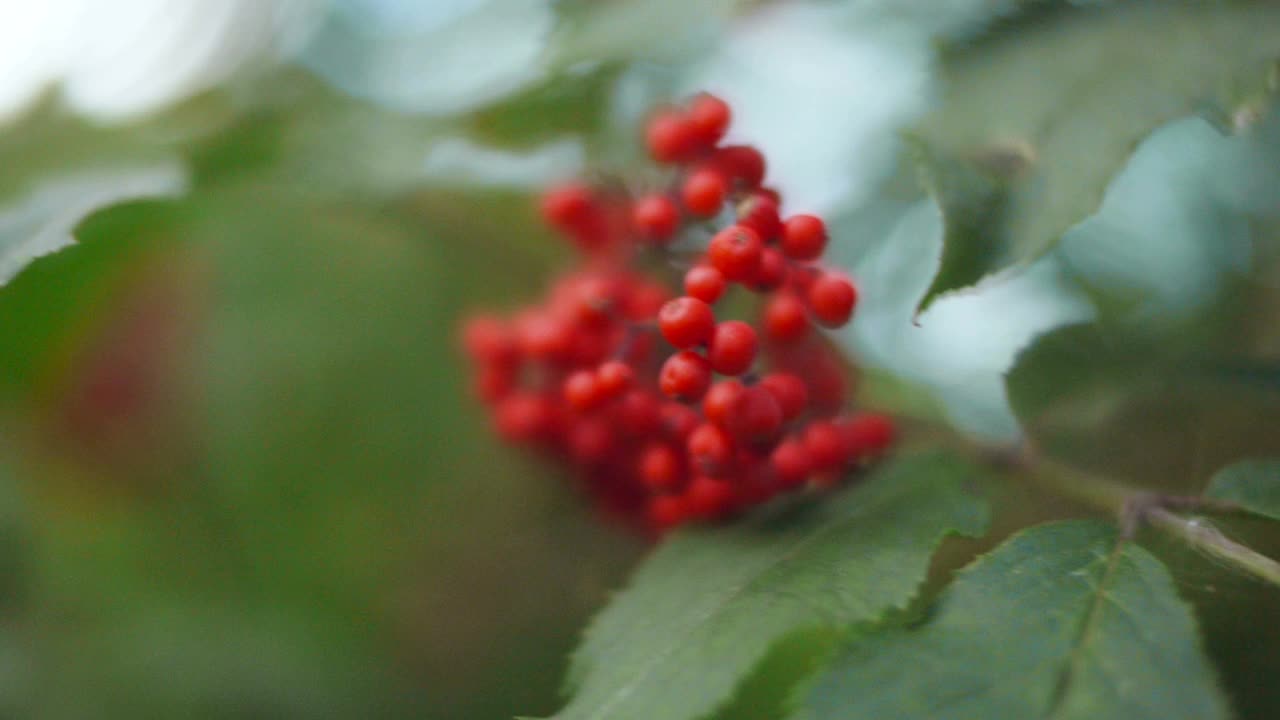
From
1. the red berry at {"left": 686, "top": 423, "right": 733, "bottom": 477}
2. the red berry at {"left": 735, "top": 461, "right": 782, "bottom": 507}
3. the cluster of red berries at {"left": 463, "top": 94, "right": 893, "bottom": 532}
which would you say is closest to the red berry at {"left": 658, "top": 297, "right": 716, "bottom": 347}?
the cluster of red berries at {"left": 463, "top": 94, "right": 893, "bottom": 532}

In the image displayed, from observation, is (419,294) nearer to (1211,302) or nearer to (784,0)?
(784,0)

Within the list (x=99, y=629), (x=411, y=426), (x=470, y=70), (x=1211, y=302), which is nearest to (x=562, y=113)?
(x=470, y=70)

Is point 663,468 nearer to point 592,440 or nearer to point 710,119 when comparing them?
point 592,440

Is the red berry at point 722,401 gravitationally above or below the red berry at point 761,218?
below

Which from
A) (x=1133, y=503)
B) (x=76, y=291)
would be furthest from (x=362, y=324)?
(x=1133, y=503)

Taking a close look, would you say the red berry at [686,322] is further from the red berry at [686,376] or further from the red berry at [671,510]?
the red berry at [671,510]

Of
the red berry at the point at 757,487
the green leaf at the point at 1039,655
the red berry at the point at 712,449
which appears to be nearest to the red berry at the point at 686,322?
the red berry at the point at 712,449

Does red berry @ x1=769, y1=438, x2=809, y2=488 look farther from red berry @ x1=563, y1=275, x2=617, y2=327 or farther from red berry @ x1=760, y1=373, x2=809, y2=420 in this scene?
red berry @ x1=563, y1=275, x2=617, y2=327
